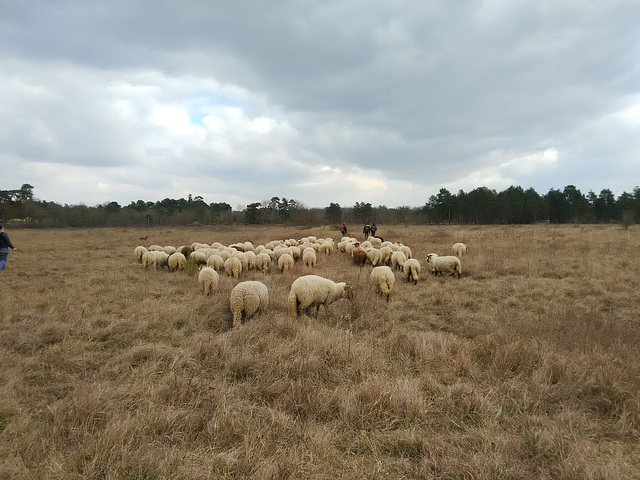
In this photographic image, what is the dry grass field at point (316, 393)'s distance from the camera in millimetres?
2531

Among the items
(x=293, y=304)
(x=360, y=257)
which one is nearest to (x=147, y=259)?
(x=360, y=257)

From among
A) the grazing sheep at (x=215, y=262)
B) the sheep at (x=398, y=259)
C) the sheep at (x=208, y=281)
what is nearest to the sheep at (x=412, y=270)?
the sheep at (x=398, y=259)

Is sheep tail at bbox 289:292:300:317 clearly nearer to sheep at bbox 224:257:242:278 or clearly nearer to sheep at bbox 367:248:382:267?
sheep at bbox 224:257:242:278

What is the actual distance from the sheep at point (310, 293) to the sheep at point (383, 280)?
1930mm

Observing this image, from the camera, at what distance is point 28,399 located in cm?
354

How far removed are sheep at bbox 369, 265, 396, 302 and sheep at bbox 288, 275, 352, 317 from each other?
76.0 inches

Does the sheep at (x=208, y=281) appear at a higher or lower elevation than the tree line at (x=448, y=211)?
lower

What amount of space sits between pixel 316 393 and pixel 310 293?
11.1 feet

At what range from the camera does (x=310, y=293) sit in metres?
6.86

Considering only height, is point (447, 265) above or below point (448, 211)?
below

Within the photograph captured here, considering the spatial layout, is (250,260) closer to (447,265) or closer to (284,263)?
(284,263)

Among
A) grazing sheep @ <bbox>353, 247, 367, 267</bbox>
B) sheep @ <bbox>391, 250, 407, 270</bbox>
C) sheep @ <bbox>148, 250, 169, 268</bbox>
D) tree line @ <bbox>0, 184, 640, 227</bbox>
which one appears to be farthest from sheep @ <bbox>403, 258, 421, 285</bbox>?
tree line @ <bbox>0, 184, 640, 227</bbox>

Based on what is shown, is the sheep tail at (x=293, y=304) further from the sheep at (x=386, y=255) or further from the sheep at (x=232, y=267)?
the sheep at (x=386, y=255)

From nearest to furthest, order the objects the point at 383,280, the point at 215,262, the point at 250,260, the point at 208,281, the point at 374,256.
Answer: the point at 383,280, the point at 208,281, the point at 215,262, the point at 250,260, the point at 374,256
